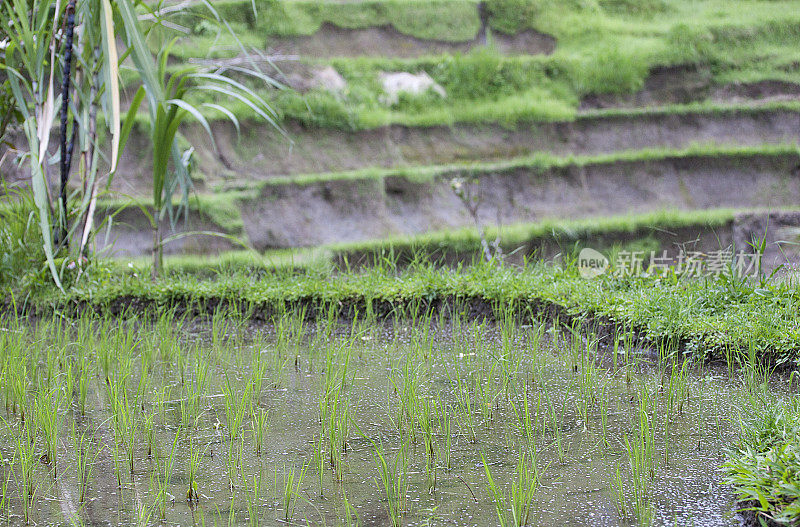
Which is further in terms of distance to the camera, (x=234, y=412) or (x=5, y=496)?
(x=234, y=412)

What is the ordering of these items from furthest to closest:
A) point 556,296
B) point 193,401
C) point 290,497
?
point 556,296 → point 193,401 → point 290,497

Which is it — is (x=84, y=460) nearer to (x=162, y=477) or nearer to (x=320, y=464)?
(x=162, y=477)

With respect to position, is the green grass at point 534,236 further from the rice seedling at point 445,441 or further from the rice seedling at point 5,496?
the rice seedling at point 5,496

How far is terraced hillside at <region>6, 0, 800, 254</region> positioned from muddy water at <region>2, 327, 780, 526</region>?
3.44 meters

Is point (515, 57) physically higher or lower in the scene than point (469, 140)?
higher

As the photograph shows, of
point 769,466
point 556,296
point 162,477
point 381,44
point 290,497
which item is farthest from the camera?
point 381,44

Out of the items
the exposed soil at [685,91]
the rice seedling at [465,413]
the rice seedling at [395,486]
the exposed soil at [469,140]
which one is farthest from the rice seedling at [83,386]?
the exposed soil at [685,91]

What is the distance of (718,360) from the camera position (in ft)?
7.75

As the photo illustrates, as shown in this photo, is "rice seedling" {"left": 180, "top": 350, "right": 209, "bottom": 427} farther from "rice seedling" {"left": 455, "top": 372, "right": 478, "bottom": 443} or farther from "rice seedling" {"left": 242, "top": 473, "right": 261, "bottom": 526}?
"rice seedling" {"left": 455, "top": 372, "right": 478, "bottom": 443}

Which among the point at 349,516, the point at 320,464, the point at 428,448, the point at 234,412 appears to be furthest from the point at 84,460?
the point at 428,448

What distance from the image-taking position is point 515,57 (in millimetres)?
7133

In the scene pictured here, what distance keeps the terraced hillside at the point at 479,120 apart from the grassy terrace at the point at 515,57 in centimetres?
2

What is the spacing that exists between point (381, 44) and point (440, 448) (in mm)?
6273

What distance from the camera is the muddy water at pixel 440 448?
4.60 feet
